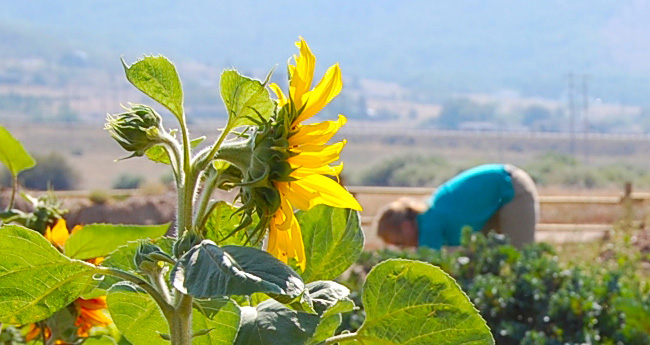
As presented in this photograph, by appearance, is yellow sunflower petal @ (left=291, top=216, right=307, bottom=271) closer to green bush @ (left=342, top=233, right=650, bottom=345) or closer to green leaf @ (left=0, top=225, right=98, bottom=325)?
green leaf @ (left=0, top=225, right=98, bottom=325)

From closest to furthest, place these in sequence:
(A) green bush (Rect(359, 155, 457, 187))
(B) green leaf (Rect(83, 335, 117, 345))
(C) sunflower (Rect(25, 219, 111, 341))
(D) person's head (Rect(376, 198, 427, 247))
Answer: (B) green leaf (Rect(83, 335, 117, 345)) < (C) sunflower (Rect(25, 219, 111, 341)) < (D) person's head (Rect(376, 198, 427, 247)) < (A) green bush (Rect(359, 155, 457, 187))

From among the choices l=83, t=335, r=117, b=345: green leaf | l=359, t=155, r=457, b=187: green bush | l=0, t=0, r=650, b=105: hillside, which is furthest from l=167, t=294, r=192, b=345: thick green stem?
l=0, t=0, r=650, b=105: hillside

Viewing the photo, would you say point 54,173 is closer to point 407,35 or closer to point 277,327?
point 277,327

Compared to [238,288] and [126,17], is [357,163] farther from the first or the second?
[126,17]

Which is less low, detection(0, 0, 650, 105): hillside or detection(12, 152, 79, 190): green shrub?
detection(0, 0, 650, 105): hillside

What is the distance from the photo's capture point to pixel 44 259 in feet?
1.97

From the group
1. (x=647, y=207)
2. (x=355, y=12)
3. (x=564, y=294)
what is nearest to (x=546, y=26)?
(x=355, y=12)

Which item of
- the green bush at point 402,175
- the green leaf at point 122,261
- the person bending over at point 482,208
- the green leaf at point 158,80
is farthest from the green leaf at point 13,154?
the green bush at point 402,175

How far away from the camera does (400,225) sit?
25.3 ft

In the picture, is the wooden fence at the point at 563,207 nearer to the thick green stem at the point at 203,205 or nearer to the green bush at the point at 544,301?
the green bush at the point at 544,301

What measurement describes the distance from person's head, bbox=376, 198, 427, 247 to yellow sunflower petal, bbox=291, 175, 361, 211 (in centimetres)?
703

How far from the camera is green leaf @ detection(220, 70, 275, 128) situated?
585 mm

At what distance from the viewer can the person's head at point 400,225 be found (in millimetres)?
7668

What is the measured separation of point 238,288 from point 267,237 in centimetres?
16
